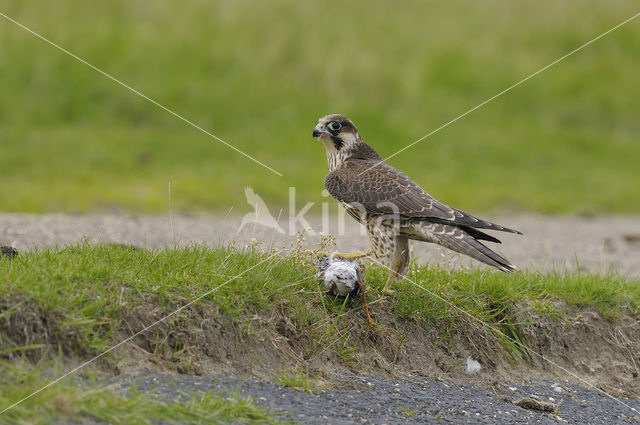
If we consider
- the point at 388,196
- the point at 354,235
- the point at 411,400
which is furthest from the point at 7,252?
the point at 354,235

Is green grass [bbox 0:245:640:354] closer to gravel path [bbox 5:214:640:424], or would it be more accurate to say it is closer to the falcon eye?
gravel path [bbox 5:214:640:424]

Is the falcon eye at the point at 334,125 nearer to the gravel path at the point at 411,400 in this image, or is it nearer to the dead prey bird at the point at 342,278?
the dead prey bird at the point at 342,278

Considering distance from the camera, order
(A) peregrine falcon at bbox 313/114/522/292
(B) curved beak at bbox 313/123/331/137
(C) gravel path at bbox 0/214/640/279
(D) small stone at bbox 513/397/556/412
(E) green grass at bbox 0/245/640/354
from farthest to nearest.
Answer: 1. (C) gravel path at bbox 0/214/640/279
2. (B) curved beak at bbox 313/123/331/137
3. (A) peregrine falcon at bbox 313/114/522/292
4. (D) small stone at bbox 513/397/556/412
5. (E) green grass at bbox 0/245/640/354

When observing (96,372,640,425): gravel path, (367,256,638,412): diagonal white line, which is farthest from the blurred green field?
(96,372,640,425): gravel path

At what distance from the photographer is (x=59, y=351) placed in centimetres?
418

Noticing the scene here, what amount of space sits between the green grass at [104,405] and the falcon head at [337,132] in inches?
102

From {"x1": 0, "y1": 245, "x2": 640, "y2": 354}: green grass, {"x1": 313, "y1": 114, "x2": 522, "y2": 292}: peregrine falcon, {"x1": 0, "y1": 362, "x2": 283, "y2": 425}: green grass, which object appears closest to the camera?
{"x1": 0, "y1": 362, "x2": 283, "y2": 425}: green grass

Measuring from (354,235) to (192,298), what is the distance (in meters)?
5.21

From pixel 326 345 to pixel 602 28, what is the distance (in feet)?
52.7

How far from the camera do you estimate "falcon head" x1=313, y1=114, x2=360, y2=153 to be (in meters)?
6.24

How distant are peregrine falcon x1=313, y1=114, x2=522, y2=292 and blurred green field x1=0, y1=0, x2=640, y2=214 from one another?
220 inches

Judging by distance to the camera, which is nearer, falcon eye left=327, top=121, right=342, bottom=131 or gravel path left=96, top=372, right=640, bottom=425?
gravel path left=96, top=372, right=640, bottom=425

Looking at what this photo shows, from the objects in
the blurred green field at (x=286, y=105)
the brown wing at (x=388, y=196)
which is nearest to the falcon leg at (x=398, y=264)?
the brown wing at (x=388, y=196)

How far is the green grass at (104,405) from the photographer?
371cm
